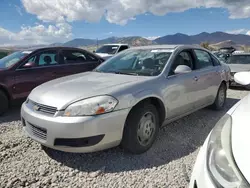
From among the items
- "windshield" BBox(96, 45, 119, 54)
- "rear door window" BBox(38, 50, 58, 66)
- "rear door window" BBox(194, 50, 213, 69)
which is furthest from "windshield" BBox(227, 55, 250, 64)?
"rear door window" BBox(38, 50, 58, 66)

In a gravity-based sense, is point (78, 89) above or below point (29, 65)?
below

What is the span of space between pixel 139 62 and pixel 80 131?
172 centimetres

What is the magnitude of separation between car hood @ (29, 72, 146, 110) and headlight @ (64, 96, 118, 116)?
0.22 ft

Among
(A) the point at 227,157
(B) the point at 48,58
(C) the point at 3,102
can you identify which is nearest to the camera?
(A) the point at 227,157

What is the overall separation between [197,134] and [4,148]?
3.01 metres

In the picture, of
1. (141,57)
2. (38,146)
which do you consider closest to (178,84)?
(141,57)

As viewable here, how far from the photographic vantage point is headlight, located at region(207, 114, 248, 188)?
1.12 m

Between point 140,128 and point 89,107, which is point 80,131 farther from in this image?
point 140,128

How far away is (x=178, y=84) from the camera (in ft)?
10.9

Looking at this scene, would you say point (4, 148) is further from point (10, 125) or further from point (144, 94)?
point (144, 94)

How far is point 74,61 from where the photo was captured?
5.74m

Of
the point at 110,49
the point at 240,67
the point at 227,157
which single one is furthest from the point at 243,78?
the point at 110,49

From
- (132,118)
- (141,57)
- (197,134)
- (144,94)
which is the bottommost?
(197,134)

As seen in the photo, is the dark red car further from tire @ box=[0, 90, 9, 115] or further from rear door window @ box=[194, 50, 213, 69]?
rear door window @ box=[194, 50, 213, 69]
